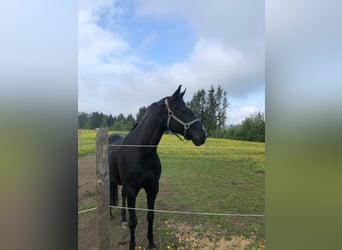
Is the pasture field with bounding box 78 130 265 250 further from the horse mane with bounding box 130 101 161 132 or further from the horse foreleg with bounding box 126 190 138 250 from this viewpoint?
the horse mane with bounding box 130 101 161 132

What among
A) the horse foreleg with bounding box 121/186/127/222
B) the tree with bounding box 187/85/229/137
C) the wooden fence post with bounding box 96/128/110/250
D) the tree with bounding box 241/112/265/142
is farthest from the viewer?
the horse foreleg with bounding box 121/186/127/222

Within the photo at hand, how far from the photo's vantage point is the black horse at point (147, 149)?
1.99 meters

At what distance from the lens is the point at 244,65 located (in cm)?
174

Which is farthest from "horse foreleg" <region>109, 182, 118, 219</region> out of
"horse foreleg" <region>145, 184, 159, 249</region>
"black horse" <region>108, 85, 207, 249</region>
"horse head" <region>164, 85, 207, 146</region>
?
"horse head" <region>164, 85, 207, 146</region>

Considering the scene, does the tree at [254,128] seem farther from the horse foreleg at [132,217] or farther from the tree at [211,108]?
the horse foreleg at [132,217]

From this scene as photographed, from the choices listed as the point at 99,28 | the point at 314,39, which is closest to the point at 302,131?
the point at 314,39

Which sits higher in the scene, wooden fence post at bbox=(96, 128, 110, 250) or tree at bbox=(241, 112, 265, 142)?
tree at bbox=(241, 112, 265, 142)

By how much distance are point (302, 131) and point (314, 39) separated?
1.14 feet

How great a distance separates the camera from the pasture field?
190cm

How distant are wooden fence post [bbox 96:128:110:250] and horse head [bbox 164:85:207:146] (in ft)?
1.62

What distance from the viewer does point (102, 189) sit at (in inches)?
78.5

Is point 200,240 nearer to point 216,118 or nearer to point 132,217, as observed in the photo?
point 132,217

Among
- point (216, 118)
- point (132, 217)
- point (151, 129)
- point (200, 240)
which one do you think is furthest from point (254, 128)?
point (132, 217)

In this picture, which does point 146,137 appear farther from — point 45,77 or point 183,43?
point 45,77
